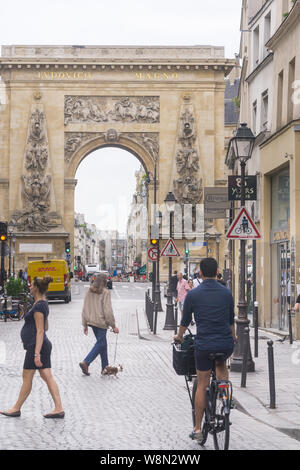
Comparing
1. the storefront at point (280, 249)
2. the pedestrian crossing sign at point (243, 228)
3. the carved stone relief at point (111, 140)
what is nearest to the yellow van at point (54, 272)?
the storefront at point (280, 249)

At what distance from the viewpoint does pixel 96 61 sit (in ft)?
208

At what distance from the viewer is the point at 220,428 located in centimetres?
781

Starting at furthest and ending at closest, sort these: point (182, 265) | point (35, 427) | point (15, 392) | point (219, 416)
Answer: point (182, 265)
point (15, 392)
point (35, 427)
point (219, 416)

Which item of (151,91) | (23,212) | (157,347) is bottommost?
(157,347)

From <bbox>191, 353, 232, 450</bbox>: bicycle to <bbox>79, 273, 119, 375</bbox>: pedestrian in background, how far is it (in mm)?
5958

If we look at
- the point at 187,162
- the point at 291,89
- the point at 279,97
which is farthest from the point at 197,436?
the point at 187,162

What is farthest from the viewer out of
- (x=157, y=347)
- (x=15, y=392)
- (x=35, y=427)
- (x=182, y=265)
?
(x=182, y=265)

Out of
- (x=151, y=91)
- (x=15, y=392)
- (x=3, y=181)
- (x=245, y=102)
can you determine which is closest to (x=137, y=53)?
(x=151, y=91)

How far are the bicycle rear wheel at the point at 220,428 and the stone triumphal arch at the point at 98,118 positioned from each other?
5532 centimetres

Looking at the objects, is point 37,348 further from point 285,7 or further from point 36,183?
point 36,183
